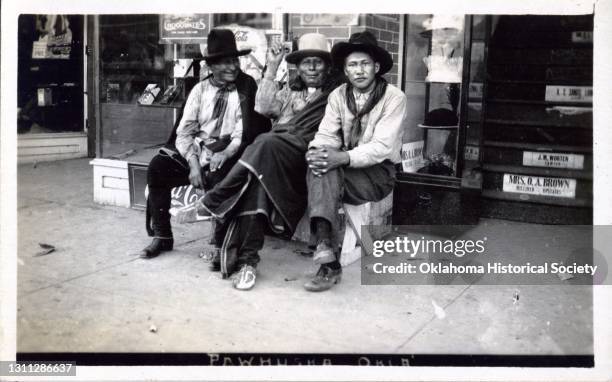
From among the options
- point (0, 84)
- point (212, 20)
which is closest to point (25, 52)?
point (212, 20)

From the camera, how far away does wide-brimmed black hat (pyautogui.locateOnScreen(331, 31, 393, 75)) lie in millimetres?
3670

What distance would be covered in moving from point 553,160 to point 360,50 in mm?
1771

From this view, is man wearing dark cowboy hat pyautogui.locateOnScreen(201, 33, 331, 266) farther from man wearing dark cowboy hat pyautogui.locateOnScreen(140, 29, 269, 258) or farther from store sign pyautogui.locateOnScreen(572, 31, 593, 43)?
store sign pyautogui.locateOnScreen(572, 31, 593, 43)

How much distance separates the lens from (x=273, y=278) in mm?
3695

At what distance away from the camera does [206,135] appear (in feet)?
13.4

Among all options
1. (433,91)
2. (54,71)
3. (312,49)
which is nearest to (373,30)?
(433,91)

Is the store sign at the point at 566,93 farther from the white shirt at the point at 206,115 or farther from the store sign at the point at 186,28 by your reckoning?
the store sign at the point at 186,28

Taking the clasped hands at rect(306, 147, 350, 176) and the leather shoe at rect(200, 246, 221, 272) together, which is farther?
the leather shoe at rect(200, 246, 221, 272)

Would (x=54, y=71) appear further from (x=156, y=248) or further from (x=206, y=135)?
(x=156, y=248)

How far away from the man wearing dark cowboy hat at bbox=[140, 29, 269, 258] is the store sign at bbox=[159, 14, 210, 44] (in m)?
1.32

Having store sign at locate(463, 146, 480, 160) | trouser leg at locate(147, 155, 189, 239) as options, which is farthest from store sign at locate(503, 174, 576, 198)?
trouser leg at locate(147, 155, 189, 239)

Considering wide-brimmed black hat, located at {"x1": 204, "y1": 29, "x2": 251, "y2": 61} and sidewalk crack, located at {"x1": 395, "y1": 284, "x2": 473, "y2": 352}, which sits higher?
wide-brimmed black hat, located at {"x1": 204, "y1": 29, "x2": 251, "y2": 61}

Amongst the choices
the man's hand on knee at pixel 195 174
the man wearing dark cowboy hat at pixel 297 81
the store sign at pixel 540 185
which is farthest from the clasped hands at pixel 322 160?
the store sign at pixel 540 185

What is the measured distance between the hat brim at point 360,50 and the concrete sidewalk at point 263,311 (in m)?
1.28
